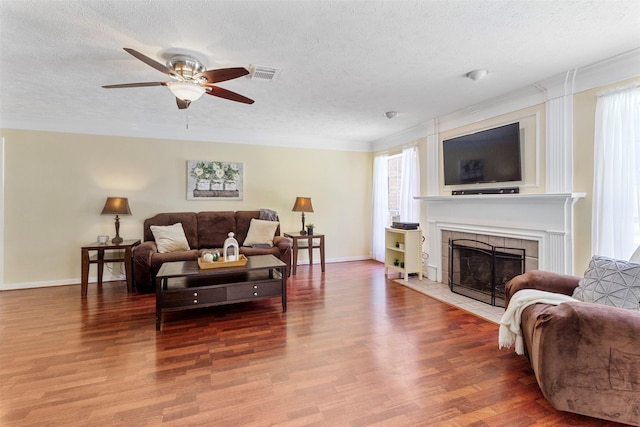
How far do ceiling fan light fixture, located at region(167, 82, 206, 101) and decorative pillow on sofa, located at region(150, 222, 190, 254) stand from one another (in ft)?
8.12

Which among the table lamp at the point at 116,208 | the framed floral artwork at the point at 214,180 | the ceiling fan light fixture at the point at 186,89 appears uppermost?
the ceiling fan light fixture at the point at 186,89

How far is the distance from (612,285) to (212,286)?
3.20 meters

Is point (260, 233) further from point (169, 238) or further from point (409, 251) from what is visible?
point (409, 251)

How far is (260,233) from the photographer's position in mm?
4875

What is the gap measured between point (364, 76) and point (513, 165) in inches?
75.2

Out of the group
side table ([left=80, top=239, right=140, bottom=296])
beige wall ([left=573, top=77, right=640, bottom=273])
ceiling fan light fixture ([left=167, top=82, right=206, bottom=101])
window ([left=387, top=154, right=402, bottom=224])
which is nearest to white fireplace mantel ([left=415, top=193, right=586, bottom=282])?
beige wall ([left=573, top=77, right=640, bottom=273])

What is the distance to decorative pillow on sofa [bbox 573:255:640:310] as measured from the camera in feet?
6.41

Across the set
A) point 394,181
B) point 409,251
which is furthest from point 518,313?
point 394,181

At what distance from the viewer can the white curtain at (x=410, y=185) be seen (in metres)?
4.92

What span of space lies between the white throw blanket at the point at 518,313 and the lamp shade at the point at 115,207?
4.65 m

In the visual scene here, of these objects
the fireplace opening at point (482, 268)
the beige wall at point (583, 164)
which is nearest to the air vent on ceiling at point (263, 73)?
the beige wall at point (583, 164)

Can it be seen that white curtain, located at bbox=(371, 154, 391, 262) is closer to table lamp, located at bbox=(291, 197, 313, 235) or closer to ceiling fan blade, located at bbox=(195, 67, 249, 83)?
table lamp, located at bbox=(291, 197, 313, 235)

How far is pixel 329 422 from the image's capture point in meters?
1.64

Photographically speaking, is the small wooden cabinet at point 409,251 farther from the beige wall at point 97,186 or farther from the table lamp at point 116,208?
the table lamp at point 116,208
